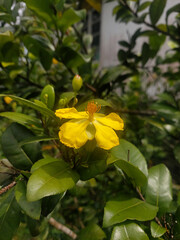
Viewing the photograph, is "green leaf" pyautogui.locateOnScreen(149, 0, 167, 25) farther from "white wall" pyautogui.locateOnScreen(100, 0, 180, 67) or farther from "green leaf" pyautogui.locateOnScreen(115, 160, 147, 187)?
"white wall" pyautogui.locateOnScreen(100, 0, 180, 67)

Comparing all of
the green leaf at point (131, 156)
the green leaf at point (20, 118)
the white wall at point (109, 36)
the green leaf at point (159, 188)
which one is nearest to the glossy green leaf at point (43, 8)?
the green leaf at point (20, 118)

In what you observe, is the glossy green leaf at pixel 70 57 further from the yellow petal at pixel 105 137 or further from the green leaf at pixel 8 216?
the green leaf at pixel 8 216

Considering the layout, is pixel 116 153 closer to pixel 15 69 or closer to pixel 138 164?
pixel 138 164

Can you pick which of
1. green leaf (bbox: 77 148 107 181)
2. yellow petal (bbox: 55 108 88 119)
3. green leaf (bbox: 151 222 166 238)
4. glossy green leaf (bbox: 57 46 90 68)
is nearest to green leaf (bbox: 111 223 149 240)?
green leaf (bbox: 151 222 166 238)

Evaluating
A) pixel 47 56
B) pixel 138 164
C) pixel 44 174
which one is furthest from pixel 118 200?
pixel 47 56

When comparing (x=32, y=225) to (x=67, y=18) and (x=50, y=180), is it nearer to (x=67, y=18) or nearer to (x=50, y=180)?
(x=50, y=180)

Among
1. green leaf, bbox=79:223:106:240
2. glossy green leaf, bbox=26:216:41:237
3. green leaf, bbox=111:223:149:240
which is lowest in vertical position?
green leaf, bbox=79:223:106:240

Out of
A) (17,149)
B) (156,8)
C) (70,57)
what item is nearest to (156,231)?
(17,149)
